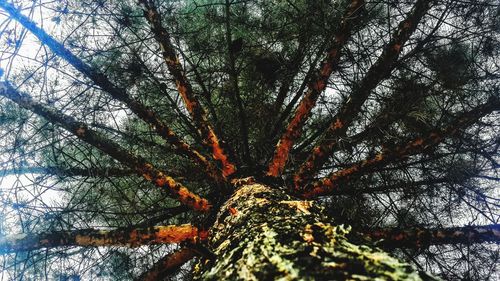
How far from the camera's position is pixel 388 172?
4.03 m

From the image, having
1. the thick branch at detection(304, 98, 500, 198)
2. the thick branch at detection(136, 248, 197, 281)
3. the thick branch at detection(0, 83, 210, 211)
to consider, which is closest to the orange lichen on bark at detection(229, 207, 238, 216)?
the thick branch at detection(136, 248, 197, 281)

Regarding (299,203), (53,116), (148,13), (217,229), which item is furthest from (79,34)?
(299,203)

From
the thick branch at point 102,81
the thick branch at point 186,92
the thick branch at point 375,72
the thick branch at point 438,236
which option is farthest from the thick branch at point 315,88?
the thick branch at point 438,236

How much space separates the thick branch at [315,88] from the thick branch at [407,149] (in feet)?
1.06

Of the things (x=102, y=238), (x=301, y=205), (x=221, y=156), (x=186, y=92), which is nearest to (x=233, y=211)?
(x=301, y=205)

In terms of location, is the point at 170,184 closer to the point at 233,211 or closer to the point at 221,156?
the point at 221,156

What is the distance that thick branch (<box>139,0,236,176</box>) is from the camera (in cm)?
289

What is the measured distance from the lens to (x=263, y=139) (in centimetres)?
368

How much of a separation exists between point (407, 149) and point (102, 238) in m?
2.06

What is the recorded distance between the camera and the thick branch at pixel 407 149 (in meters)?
2.50

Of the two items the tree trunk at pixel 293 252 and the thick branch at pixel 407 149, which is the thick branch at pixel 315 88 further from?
the tree trunk at pixel 293 252

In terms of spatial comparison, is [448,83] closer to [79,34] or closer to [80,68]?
[80,68]

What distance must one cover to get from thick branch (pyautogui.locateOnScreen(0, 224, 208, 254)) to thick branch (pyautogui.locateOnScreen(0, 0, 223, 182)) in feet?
1.94

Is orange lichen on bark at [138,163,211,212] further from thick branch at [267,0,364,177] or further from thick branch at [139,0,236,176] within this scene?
thick branch at [267,0,364,177]
